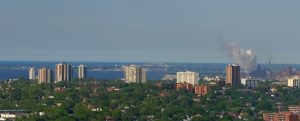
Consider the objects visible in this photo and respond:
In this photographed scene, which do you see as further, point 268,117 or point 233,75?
point 233,75

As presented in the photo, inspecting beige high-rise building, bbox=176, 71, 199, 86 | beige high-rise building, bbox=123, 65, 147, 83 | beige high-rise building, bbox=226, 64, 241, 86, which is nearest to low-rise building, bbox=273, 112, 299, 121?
beige high-rise building, bbox=226, 64, 241, 86

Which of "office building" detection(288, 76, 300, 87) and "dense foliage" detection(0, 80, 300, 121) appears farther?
"office building" detection(288, 76, 300, 87)

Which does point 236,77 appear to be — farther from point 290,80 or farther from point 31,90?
point 31,90

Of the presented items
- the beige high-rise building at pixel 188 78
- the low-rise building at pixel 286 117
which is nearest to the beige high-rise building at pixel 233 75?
the beige high-rise building at pixel 188 78

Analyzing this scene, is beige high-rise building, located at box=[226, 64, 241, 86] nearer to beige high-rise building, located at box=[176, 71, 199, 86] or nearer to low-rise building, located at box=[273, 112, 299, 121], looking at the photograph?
beige high-rise building, located at box=[176, 71, 199, 86]

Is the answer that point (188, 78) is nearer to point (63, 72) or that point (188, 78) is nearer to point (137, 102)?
point (63, 72)

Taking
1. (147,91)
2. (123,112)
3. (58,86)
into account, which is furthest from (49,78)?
(123,112)

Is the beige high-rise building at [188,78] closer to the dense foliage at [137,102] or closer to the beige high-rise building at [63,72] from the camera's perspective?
the beige high-rise building at [63,72]

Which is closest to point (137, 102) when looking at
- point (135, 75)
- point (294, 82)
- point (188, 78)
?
point (294, 82)

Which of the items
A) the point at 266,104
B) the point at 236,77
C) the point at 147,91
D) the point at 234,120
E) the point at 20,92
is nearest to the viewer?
the point at 234,120
